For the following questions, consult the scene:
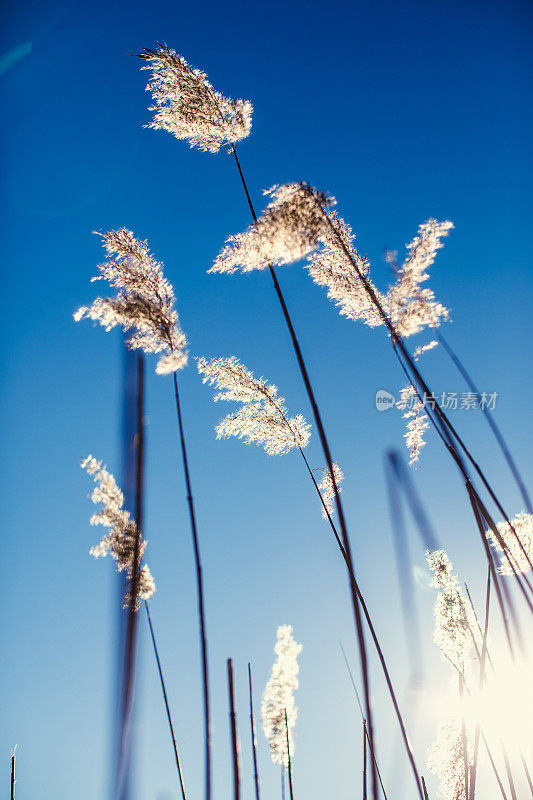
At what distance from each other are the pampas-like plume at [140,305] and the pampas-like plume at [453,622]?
468 centimetres

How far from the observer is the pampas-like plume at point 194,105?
317 centimetres

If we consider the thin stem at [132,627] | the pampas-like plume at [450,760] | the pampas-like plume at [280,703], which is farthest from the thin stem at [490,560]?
the pampas-like plume at [450,760]

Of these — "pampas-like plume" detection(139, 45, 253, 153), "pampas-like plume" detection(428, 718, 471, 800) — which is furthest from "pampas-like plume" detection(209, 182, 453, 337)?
"pampas-like plume" detection(428, 718, 471, 800)

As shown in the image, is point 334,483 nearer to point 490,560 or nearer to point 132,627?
point 132,627

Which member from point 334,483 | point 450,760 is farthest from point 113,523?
point 450,760

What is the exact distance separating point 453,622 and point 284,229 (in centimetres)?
522

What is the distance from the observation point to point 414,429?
369 centimetres

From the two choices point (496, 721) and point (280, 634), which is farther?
point (280, 634)

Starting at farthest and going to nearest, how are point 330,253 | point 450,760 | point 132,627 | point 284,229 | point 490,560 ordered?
point 450,760 → point 330,253 → point 284,229 → point 490,560 → point 132,627

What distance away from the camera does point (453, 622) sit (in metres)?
5.02

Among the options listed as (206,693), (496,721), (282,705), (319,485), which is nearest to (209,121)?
(319,485)

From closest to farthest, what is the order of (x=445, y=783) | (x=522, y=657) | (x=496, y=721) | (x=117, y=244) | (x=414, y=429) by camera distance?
(x=522, y=657)
(x=117, y=244)
(x=496, y=721)
(x=414, y=429)
(x=445, y=783)

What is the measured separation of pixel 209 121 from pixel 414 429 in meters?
3.25

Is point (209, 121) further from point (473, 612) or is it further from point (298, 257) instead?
point (473, 612)
